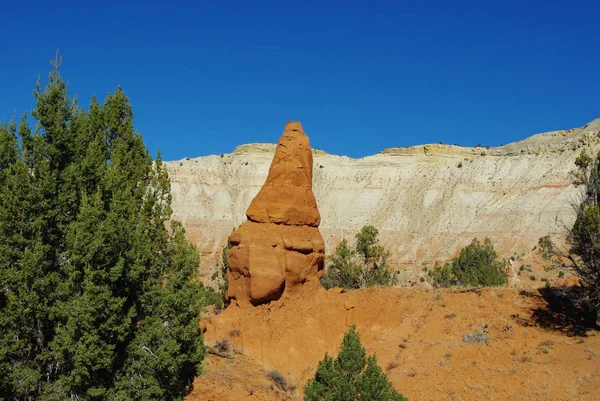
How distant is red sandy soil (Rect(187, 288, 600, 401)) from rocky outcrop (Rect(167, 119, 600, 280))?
37509mm

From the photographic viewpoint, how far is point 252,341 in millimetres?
24109

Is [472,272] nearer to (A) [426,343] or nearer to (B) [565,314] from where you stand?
(B) [565,314]

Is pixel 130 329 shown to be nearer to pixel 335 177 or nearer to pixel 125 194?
pixel 125 194

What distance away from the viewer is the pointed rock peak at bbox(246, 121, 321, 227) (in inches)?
1050

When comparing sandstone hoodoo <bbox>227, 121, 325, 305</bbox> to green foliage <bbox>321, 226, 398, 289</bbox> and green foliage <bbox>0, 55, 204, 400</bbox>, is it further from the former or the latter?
green foliage <bbox>0, 55, 204, 400</bbox>

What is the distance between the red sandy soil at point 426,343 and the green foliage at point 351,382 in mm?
4162

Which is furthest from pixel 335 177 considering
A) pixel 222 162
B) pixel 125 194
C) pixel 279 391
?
pixel 125 194

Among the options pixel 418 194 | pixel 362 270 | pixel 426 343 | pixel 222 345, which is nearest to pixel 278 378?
pixel 222 345

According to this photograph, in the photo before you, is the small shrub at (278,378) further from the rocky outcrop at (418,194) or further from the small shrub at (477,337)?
the rocky outcrop at (418,194)

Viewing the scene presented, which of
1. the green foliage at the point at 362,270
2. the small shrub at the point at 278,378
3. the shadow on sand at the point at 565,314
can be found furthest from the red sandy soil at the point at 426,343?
the green foliage at the point at 362,270

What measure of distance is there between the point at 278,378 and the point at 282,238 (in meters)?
6.99

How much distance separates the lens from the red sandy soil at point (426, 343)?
1852 cm

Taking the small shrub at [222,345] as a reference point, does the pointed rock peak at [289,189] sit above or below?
above

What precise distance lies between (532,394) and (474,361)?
3122mm
